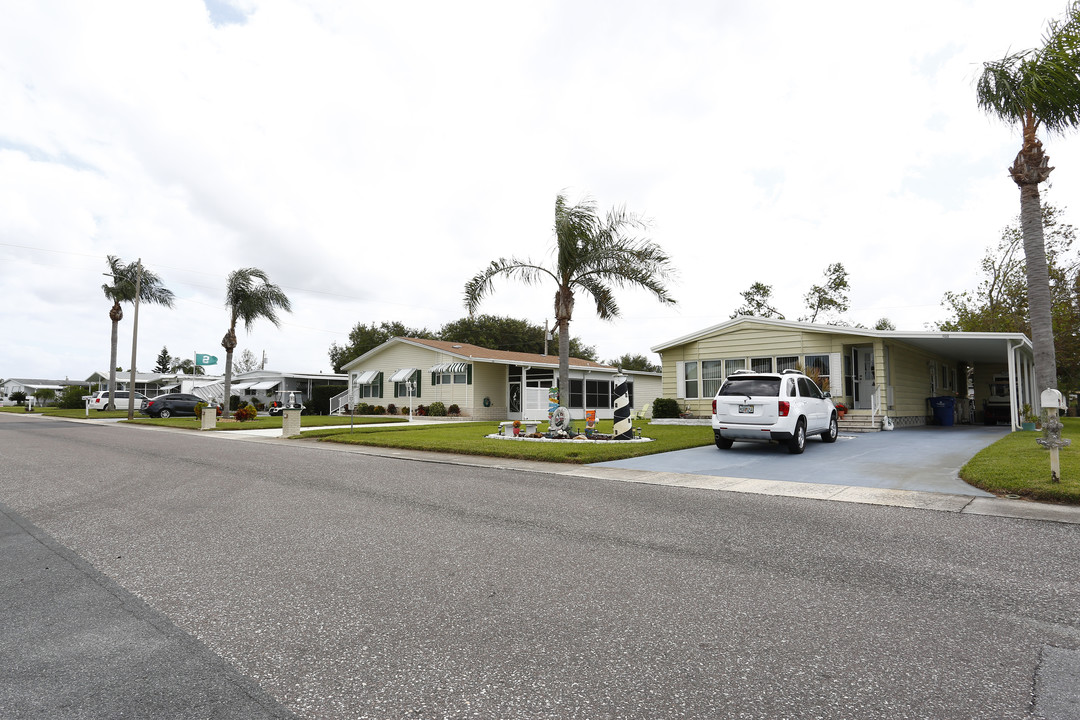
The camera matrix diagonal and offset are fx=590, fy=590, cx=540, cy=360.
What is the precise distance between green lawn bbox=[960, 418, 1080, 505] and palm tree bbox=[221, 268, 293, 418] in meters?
32.1

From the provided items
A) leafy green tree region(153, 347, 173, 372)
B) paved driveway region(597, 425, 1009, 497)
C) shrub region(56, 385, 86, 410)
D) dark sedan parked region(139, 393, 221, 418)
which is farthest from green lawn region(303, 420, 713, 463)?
leafy green tree region(153, 347, 173, 372)

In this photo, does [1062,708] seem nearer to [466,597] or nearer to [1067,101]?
[466,597]

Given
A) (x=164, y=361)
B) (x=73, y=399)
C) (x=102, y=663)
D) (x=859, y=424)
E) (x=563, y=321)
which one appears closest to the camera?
(x=102, y=663)

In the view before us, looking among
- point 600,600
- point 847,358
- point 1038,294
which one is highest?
point 1038,294

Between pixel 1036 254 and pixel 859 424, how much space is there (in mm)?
9742

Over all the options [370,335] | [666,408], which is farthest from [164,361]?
[666,408]

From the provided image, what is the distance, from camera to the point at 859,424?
19328mm

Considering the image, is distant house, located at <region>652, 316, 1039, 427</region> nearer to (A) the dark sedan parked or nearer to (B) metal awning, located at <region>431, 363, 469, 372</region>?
(B) metal awning, located at <region>431, 363, 469, 372</region>

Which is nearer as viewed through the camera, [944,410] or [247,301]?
[944,410]

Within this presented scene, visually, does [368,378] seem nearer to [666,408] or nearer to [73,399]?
[666,408]

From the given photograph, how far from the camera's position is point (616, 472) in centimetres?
1067

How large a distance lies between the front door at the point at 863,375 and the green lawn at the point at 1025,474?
10.2 metres

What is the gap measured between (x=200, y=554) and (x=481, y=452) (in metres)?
8.43

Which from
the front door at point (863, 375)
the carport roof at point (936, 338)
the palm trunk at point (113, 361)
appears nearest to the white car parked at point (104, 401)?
the palm trunk at point (113, 361)
